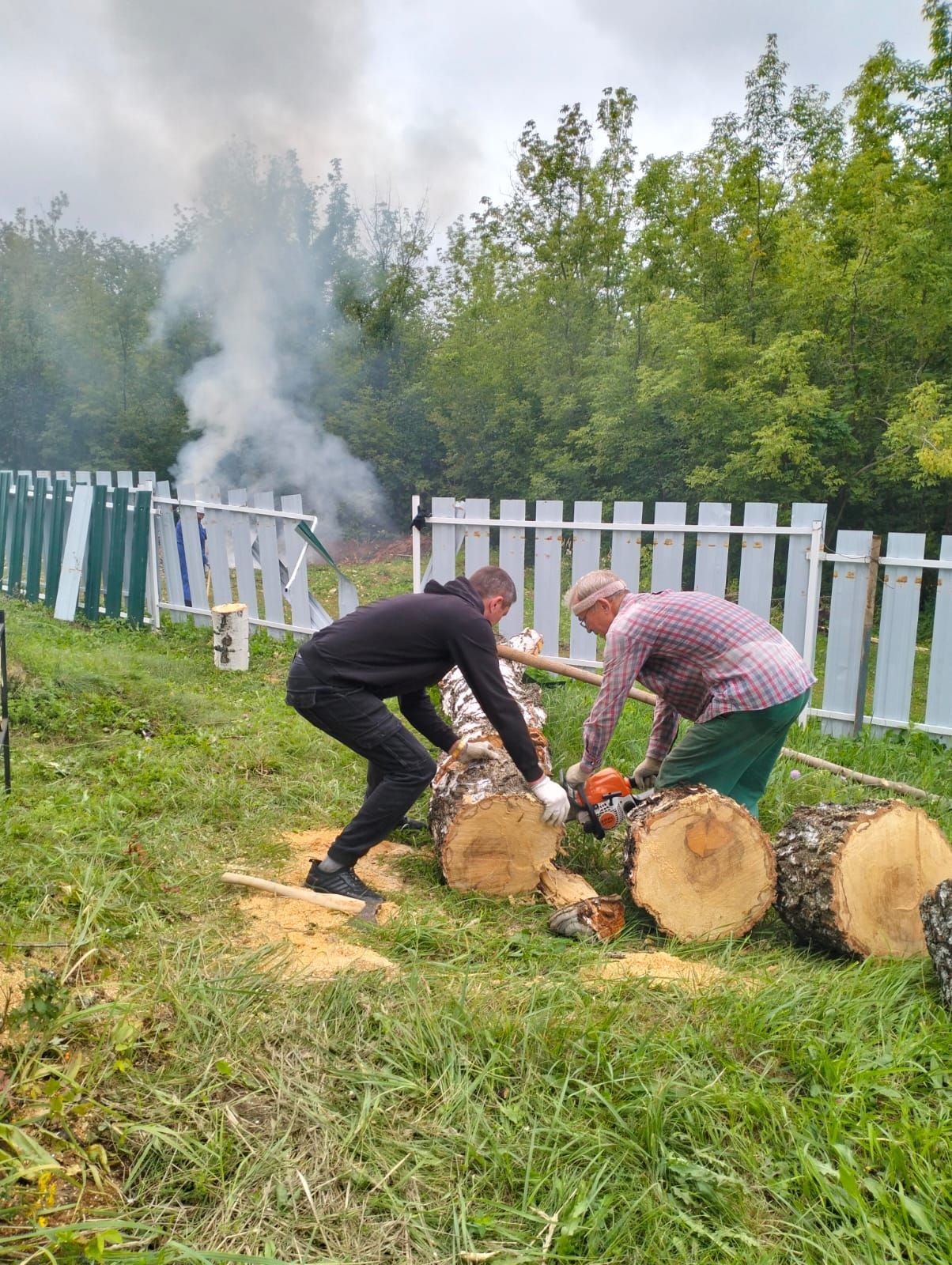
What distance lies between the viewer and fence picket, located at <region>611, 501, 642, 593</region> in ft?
21.8

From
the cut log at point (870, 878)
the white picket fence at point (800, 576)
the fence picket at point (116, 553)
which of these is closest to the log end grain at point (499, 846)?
the cut log at point (870, 878)

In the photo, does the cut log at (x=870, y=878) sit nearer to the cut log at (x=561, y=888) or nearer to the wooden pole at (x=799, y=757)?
the cut log at (x=561, y=888)

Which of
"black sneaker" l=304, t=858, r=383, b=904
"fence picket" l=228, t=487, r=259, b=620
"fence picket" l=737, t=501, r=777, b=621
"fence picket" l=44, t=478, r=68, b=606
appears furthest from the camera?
"fence picket" l=44, t=478, r=68, b=606

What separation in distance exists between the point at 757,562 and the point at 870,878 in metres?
3.47

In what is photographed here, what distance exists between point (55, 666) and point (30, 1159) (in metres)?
4.96

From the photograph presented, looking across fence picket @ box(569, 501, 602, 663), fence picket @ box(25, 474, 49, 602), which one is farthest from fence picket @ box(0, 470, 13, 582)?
fence picket @ box(569, 501, 602, 663)

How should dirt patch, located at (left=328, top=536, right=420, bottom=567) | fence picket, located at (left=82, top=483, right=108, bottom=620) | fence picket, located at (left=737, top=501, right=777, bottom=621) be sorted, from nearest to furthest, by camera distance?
fence picket, located at (left=737, top=501, right=777, bottom=621) < fence picket, located at (left=82, top=483, right=108, bottom=620) < dirt patch, located at (left=328, top=536, right=420, bottom=567)

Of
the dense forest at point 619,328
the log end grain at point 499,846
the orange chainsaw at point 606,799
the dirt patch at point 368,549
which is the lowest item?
the log end grain at point 499,846

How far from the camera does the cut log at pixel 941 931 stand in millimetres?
2790

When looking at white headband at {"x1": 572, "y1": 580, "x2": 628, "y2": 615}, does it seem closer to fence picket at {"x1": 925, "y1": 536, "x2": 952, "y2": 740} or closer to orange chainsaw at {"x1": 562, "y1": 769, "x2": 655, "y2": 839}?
orange chainsaw at {"x1": 562, "y1": 769, "x2": 655, "y2": 839}

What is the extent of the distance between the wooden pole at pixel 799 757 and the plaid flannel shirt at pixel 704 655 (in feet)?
3.13

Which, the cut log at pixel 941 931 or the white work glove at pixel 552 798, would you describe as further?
the white work glove at pixel 552 798

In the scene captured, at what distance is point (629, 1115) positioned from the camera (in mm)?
2256

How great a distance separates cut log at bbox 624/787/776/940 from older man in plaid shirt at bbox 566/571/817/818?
0.41 metres
